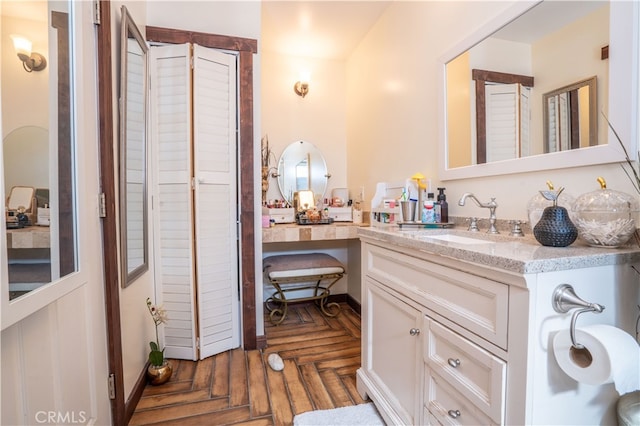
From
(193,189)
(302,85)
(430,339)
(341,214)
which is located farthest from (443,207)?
(302,85)

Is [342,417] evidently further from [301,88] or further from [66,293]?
[301,88]

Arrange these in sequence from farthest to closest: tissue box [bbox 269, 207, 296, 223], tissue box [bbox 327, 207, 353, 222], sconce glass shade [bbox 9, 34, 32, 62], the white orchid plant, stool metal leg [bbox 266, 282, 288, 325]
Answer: tissue box [bbox 327, 207, 353, 222] → tissue box [bbox 269, 207, 296, 223] → stool metal leg [bbox 266, 282, 288, 325] → the white orchid plant → sconce glass shade [bbox 9, 34, 32, 62]

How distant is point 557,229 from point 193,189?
1.89 m

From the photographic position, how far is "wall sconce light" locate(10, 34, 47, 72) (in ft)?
2.68

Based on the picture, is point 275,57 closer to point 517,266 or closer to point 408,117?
point 408,117

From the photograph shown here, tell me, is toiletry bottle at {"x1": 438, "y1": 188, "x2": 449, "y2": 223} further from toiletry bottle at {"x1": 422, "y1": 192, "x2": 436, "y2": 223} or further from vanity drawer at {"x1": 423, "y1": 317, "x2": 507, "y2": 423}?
vanity drawer at {"x1": 423, "y1": 317, "x2": 507, "y2": 423}

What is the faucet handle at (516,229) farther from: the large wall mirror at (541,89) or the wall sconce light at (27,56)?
the wall sconce light at (27,56)

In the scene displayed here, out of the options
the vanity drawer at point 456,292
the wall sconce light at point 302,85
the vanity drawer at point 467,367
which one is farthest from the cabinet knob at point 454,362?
the wall sconce light at point 302,85

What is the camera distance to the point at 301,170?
302cm

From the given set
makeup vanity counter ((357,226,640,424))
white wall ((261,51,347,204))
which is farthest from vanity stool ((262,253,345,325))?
makeup vanity counter ((357,226,640,424))

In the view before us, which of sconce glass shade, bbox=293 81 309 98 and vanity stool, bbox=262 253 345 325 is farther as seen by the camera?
sconce glass shade, bbox=293 81 309 98

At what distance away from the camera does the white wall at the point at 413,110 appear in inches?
51.0

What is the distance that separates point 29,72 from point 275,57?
7.84 ft

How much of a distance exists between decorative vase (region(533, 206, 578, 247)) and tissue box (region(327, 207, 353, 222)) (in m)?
1.96
